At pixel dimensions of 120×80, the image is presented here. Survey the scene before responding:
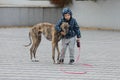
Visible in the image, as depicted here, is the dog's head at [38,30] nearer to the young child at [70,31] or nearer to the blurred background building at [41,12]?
the young child at [70,31]

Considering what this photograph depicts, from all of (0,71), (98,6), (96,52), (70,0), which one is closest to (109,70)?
(0,71)

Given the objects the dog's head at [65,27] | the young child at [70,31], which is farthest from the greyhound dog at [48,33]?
the young child at [70,31]

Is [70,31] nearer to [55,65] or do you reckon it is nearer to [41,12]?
[55,65]

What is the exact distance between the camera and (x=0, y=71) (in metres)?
10.8

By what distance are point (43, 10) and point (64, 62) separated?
16489mm

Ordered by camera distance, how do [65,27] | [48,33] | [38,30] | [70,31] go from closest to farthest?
[65,27] < [70,31] < [48,33] < [38,30]

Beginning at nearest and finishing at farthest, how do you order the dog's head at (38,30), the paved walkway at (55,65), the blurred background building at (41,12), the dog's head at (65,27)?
the paved walkway at (55,65) < the dog's head at (65,27) < the dog's head at (38,30) < the blurred background building at (41,12)

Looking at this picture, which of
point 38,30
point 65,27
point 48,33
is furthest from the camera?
point 38,30

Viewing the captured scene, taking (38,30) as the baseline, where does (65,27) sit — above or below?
above

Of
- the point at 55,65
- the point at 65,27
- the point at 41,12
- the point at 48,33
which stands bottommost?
the point at 55,65

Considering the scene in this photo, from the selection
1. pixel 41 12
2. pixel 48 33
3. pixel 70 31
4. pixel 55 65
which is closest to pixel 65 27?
pixel 70 31

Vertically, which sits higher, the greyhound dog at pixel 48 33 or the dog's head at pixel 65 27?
the dog's head at pixel 65 27

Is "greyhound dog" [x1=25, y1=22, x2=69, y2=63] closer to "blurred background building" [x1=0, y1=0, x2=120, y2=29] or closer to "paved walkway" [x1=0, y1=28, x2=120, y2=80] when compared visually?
"paved walkway" [x1=0, y1=28, x2=120, y2=80]

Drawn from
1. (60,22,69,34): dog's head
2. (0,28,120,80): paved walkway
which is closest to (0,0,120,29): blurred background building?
(0,28,120,80): paved walkway
